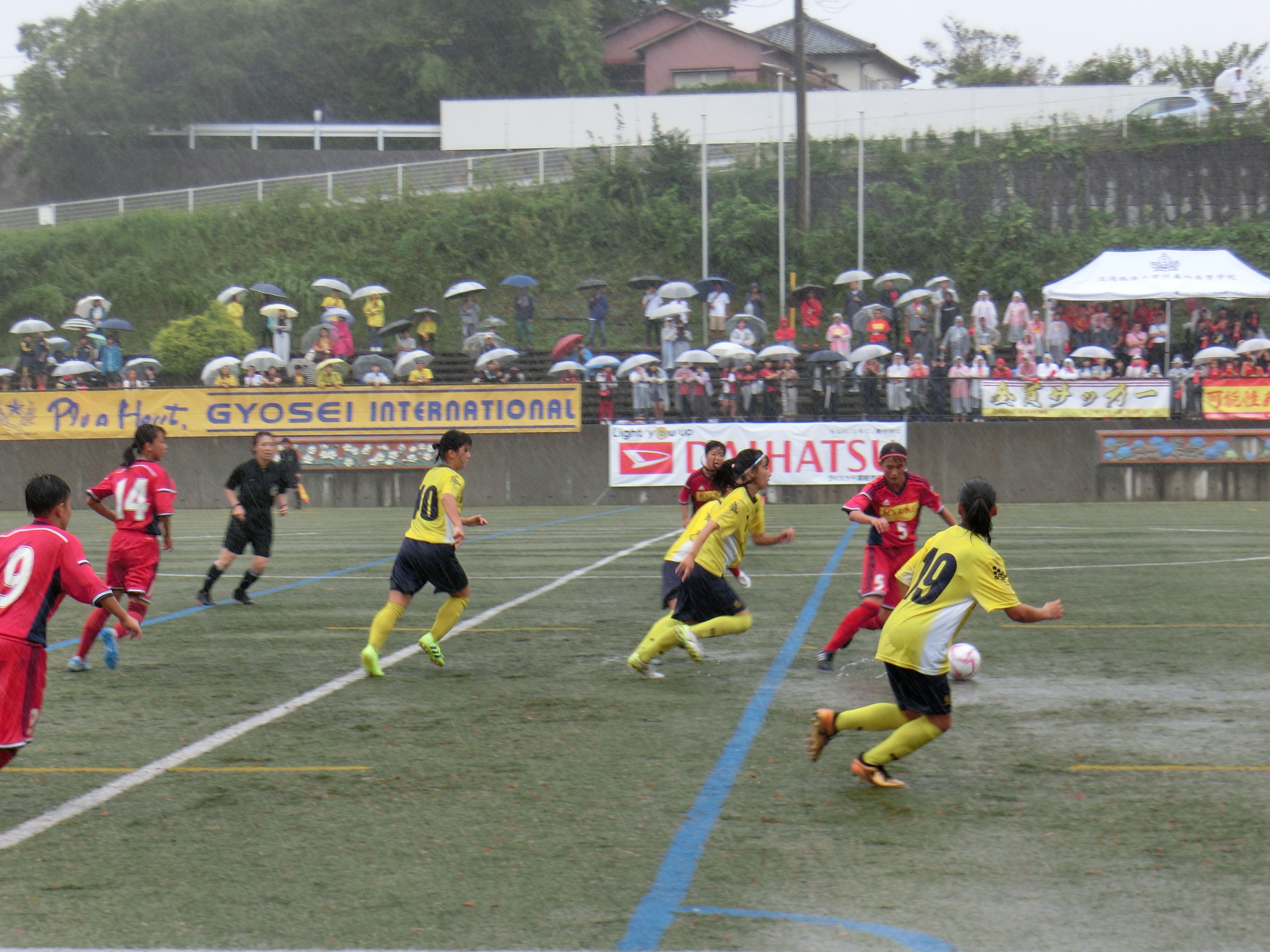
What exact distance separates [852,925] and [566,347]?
28.4 meters

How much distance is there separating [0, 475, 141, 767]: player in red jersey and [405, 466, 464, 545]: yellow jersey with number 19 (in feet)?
11.1

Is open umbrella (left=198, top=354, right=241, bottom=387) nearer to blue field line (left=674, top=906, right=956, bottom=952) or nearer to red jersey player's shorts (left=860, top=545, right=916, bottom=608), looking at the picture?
red jersey player's shorts (left=860, top=545, right=916, bottom=608)

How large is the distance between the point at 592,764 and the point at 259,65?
5785cm

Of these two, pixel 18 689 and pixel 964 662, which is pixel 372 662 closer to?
pixel 18 689

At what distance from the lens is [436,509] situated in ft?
31.2

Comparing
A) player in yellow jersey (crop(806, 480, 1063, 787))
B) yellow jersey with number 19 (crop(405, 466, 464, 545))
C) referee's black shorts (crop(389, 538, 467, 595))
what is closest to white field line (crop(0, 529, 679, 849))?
referee's black shorts (crop(389, 538, 467, 595))

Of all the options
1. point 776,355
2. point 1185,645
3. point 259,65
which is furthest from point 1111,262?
point 259,65

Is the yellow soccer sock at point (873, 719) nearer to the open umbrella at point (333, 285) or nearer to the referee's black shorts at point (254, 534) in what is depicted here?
the referee's black shorts at point (254, 534)

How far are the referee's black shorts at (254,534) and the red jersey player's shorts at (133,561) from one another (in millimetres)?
2881

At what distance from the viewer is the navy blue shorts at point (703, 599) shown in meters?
9.26

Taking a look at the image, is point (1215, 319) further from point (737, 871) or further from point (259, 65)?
point (259, 65)

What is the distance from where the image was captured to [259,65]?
195 ft

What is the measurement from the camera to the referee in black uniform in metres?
13.6

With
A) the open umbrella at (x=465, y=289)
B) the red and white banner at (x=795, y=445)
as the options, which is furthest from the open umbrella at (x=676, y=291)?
the red and white banner at (x=795, y=445)
